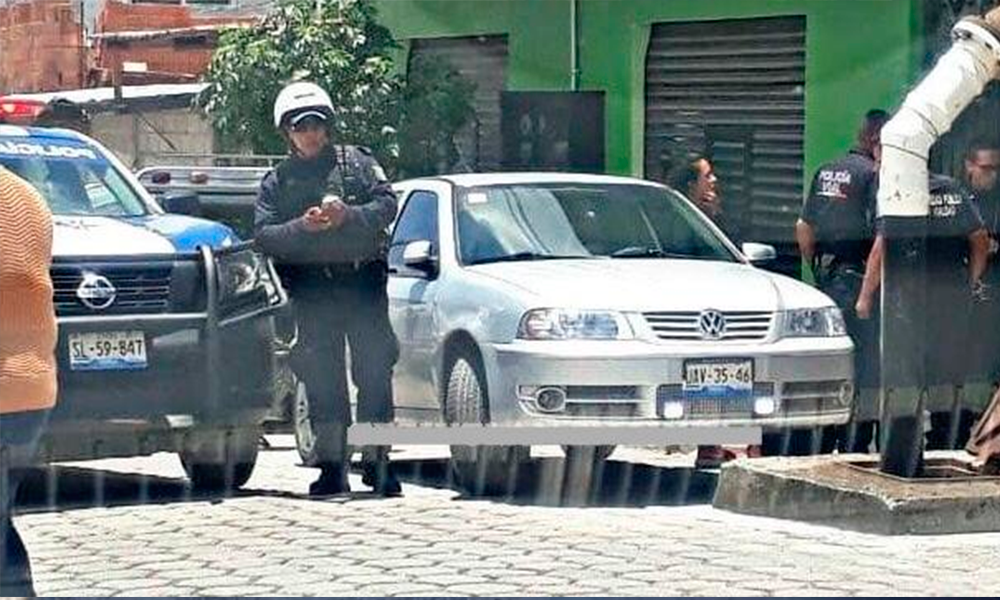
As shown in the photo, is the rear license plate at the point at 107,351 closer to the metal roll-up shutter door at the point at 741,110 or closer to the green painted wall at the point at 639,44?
the green painted wall at the point at 639,44

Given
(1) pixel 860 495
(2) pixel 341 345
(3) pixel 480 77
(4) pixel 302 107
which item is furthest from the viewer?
(3) pixel 480 77

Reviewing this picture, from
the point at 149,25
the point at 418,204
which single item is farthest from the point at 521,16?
the point at 418,204

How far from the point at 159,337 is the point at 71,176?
1383 mm

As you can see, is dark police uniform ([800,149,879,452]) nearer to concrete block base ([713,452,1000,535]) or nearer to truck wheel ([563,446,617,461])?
concrete block base ([713,452,1000,535])

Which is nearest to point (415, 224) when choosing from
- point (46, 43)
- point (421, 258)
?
point (421, 258)

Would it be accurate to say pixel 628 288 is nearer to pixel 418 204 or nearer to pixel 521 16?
pixel 418 204

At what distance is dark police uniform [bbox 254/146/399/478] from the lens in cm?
984

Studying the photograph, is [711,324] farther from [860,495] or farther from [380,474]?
[380,474]

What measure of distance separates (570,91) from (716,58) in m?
1.21

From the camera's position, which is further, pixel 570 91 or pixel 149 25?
pixel 149 25

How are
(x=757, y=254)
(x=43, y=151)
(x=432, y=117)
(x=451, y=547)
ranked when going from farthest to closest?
1. (x=432, y=117)
2. (x=757, y=254)
3. (x=43, y=151)
4. (x=451, y=547)

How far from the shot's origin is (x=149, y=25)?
17.6 m

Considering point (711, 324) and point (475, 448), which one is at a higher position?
point (711, 324)

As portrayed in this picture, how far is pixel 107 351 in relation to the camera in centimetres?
939
